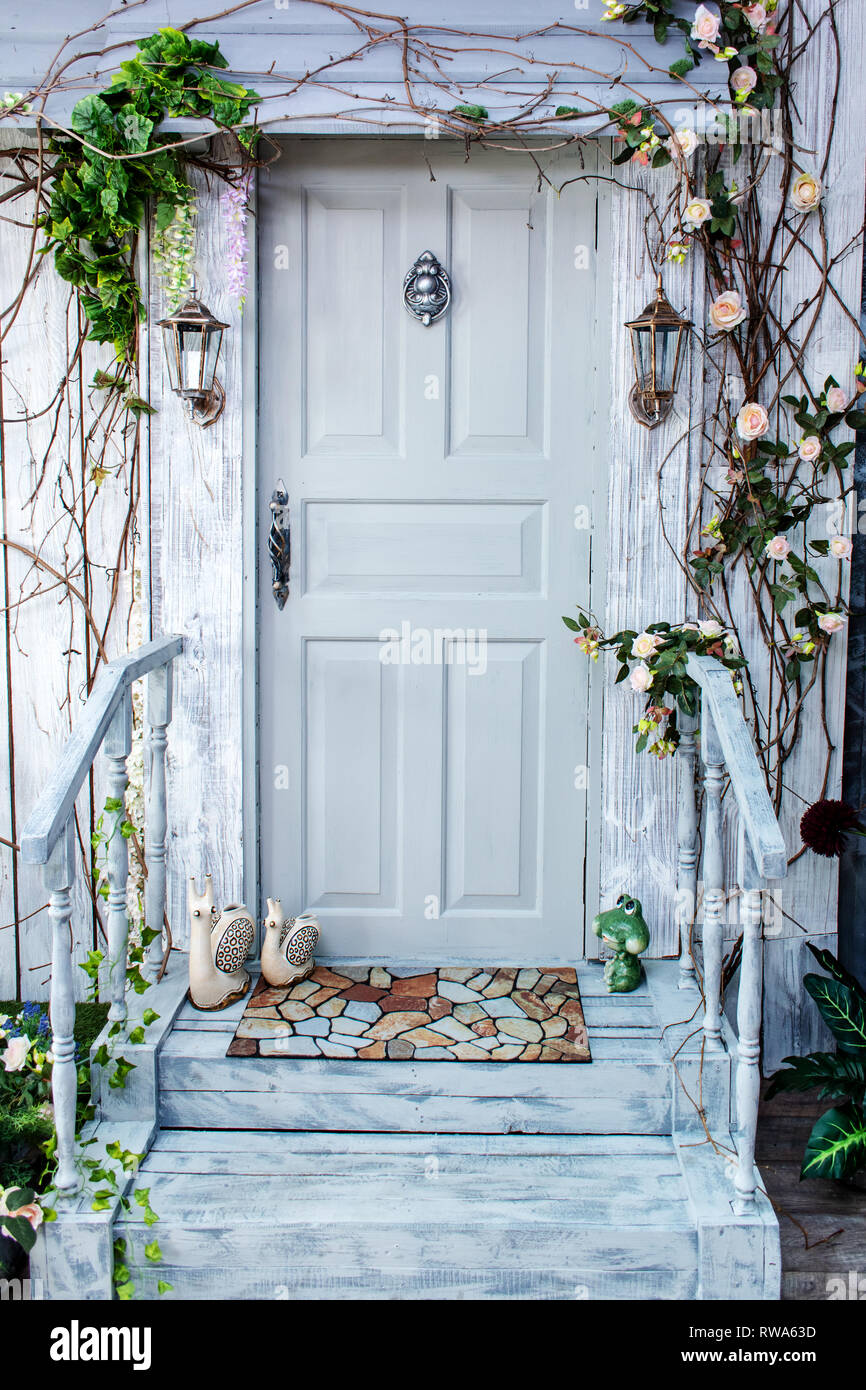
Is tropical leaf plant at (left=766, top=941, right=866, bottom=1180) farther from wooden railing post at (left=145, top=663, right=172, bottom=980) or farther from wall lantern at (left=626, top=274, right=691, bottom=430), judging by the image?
wooden railing post at (left=145, top=663, right=172, bottom=980)

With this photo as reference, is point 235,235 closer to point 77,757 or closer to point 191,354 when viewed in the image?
point 191,354

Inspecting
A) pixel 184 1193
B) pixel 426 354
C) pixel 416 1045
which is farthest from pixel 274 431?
pixel 184 1193

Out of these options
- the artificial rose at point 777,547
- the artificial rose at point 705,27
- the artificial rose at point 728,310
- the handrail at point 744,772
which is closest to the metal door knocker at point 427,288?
the artificial rose at point 728,310

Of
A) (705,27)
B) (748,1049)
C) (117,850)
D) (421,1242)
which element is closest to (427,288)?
(705,27)

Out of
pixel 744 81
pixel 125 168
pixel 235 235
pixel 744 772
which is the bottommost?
pixel 744 772

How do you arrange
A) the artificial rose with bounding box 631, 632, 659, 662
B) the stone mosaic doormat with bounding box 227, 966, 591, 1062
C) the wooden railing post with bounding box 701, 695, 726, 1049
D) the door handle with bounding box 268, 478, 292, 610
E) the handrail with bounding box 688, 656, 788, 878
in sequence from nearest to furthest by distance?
1. the handrail with bounding box 688, 656, 788, 878
2. the wooden railing post with bounding box 701, 695, 726, 1049
3. the stone mosaic doormat with bounding box 227, 966, 591, 1062
4. the artificial rose with bounding box 631, 632, 659, 662
5. the door handle with bounding box 268, 478, 292, 610

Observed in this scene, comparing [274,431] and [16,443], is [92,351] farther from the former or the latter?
[274,431]

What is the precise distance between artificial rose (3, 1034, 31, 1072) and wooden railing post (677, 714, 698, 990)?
1.56 metres

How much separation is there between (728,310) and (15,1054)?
7.76ft

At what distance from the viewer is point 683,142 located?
2500 mm

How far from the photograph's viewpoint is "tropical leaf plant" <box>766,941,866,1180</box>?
2301 millimetres

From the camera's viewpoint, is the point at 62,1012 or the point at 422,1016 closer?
the point at 62,1012

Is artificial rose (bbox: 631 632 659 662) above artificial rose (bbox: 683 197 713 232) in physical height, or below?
below

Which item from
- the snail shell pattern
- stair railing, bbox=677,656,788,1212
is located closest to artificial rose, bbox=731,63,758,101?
stair railing, bbox=677,656,788,1212
